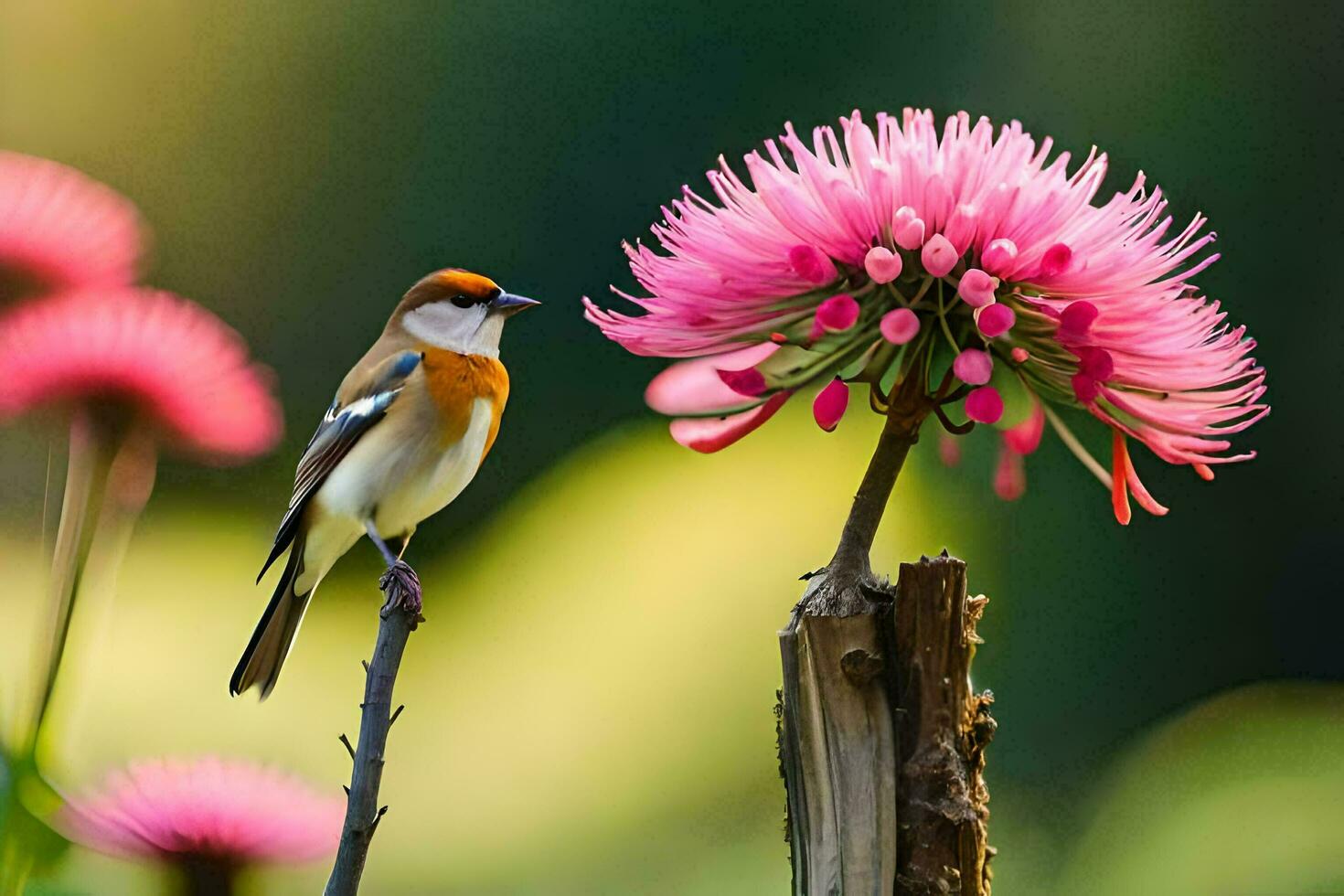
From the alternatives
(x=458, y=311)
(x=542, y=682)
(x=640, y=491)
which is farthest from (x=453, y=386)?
(x=640, y=491)

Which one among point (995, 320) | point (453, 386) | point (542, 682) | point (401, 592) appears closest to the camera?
point (995, 320)

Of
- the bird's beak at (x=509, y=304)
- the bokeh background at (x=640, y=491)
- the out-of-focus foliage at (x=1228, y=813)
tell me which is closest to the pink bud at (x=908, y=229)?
the bird's beak at (x=509, y=304)

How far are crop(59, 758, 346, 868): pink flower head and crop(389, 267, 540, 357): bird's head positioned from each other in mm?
247

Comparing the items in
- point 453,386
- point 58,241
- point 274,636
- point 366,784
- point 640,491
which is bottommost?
point 366,784

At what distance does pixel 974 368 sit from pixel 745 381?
0.09 m

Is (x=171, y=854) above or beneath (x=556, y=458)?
beneath

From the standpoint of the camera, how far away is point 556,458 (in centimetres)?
167

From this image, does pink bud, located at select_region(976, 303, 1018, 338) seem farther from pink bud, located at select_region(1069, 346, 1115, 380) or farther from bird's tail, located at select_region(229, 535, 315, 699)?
bird's tail, located at select_region(229, 535, 315, 699)

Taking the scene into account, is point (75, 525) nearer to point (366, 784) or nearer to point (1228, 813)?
point (366, 784)

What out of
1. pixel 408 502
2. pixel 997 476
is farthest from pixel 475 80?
pixel 997 476

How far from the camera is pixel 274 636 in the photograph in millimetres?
716

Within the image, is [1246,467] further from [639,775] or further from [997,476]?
[997,476]

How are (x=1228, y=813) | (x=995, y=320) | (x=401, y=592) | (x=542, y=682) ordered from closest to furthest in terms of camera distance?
1. (x=995, y=320)
2. (x=401, y=592)
3. (x=542, y=682)
4. (x=1228, y=813)

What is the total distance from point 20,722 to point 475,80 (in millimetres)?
1299
